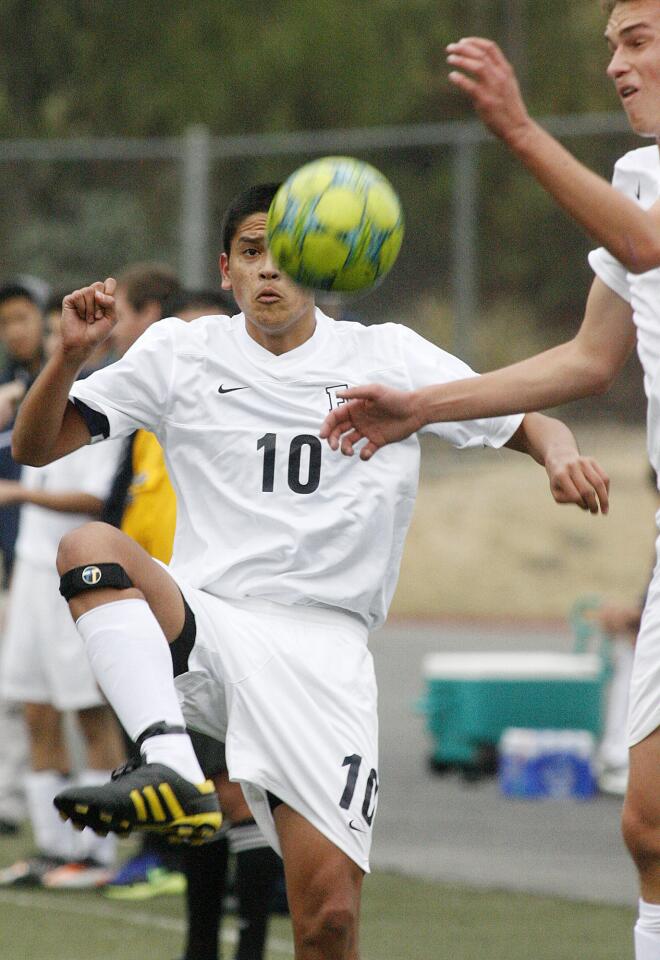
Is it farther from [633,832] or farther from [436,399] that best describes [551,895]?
[436,399]

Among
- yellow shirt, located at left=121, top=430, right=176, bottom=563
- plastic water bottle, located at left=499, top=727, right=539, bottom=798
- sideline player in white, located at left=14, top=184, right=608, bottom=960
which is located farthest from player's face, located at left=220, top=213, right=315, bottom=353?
plastic water bottle, located at left=499, top=727, right=539, bottom=798

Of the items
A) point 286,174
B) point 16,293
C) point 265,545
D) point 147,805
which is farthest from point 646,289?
point 286,174

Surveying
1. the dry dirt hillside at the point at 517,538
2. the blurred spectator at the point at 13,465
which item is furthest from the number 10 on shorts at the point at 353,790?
the dry dirt hillside at the point at 517,538

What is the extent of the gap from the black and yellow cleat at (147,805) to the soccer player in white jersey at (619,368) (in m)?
0.85

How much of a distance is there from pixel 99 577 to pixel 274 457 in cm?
65

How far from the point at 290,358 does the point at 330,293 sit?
359mm

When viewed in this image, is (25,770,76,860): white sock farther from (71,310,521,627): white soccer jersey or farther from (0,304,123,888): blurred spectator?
(71,310,521,627): white soccer jersey

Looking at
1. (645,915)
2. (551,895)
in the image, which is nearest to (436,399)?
(645,915)

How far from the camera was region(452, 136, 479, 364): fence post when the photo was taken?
1680 cm

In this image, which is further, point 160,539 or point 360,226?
point 160,539

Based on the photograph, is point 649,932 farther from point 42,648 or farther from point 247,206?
point 42,648

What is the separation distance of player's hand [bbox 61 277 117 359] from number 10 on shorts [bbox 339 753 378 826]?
120 centimetres

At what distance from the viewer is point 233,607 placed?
475 cm

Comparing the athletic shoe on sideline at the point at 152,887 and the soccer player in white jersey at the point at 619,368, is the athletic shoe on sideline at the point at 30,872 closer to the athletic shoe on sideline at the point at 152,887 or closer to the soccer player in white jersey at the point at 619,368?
the athletic shoe on sideline at the point at 152,887
